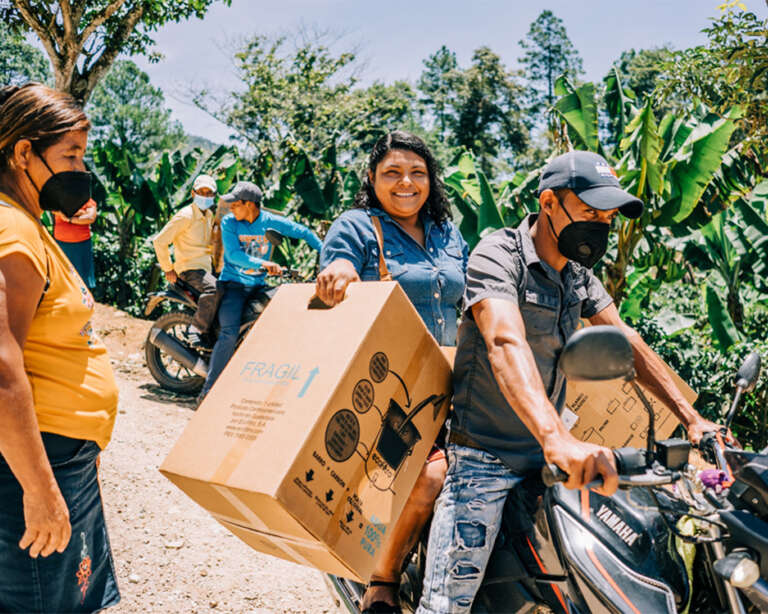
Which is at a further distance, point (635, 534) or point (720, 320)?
point (720, 320)

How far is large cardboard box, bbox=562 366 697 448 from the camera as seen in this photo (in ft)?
8.11

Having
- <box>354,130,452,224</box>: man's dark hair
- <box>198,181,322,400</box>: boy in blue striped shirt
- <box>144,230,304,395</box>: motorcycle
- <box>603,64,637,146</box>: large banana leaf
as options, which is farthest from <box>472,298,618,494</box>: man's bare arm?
<box>603,64,637,146</box>: large banana leaf

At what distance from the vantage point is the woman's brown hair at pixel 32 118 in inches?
69.3

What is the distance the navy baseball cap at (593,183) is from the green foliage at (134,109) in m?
48.0

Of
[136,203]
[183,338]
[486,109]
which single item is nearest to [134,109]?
[486,109]

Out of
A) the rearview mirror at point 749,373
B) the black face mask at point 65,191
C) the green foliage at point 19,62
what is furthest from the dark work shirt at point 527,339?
the green foliage at point 19,62

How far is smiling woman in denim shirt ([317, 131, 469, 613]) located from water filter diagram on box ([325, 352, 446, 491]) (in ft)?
0.59

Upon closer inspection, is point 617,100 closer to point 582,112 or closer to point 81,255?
point 582,112

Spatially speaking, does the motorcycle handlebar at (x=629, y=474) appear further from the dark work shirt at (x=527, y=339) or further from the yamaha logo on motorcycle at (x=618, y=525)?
the dark work shirt at (x=527, y=339)

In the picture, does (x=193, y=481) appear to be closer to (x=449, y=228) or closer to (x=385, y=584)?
(x=385, y=584)

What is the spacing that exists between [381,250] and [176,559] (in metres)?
2.20

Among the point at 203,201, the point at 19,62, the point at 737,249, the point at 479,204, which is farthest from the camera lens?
the point at 19,62

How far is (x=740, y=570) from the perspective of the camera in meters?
1.38

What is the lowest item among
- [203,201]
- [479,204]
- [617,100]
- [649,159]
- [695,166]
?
[203,201]
